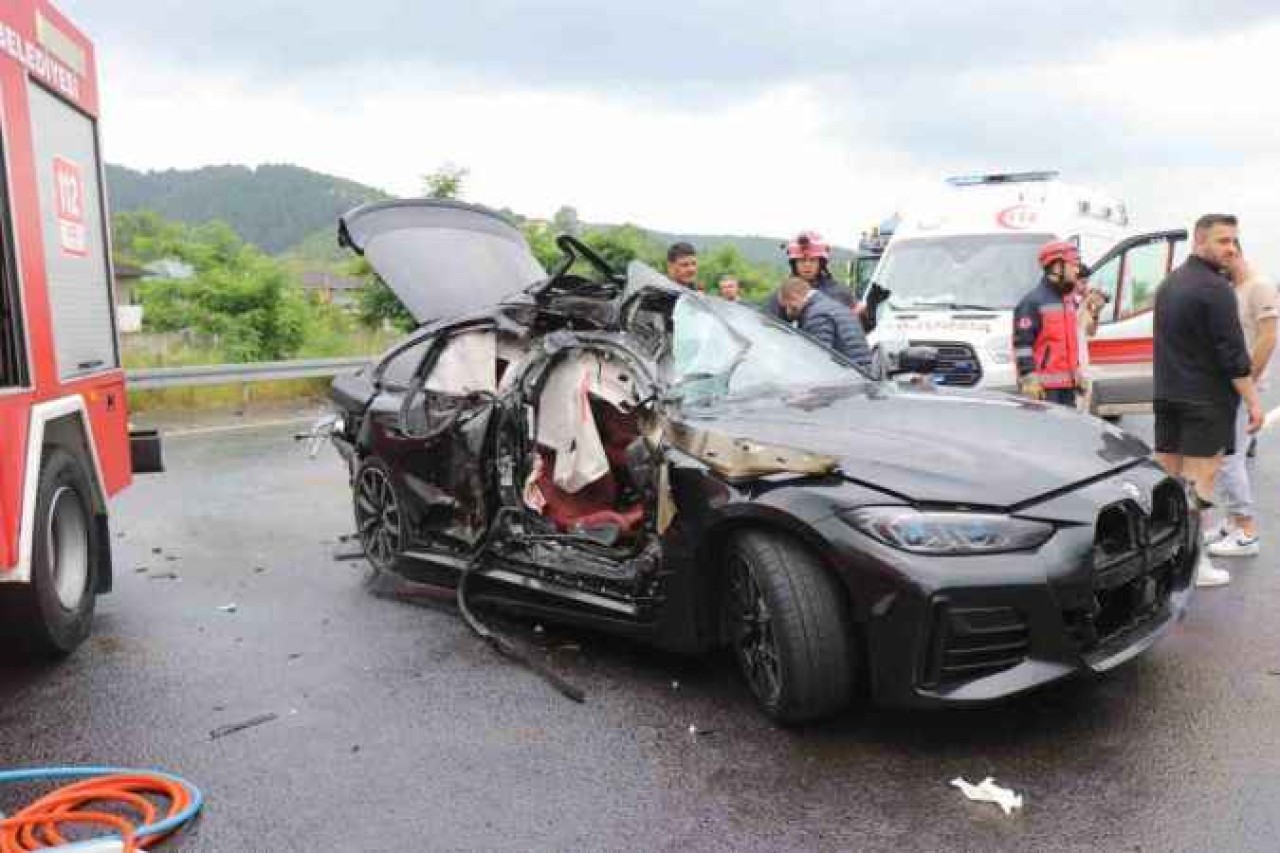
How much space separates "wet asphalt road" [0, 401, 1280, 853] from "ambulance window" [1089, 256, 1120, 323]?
449 cm

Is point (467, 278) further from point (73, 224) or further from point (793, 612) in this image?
point (793, 612)

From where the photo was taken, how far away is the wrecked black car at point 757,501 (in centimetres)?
334

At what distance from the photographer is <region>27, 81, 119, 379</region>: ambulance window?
4871 millimetres

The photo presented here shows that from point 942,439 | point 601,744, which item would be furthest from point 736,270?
point 601,744

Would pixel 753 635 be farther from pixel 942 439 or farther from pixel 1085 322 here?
pixel 1085 322

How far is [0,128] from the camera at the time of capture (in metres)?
4.29

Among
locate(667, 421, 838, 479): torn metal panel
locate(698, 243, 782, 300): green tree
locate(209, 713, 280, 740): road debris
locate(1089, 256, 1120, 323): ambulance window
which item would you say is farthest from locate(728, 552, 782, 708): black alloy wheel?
locate(698, 243, 782, 300): green tree

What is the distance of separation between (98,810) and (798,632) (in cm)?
227

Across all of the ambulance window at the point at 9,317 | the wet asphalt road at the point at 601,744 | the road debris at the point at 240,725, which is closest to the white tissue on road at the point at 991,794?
the wet asphalt road at the point at 601,744

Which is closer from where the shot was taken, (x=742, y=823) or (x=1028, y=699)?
(x=742, y=823)

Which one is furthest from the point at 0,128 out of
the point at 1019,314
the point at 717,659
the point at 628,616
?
the point at 1019,314

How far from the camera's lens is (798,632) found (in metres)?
3.49

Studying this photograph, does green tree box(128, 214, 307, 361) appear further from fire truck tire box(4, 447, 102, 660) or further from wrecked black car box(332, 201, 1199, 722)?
wrecked black car box(332, 201, 1199, 722)

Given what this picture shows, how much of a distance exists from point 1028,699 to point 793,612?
107 centimetres
